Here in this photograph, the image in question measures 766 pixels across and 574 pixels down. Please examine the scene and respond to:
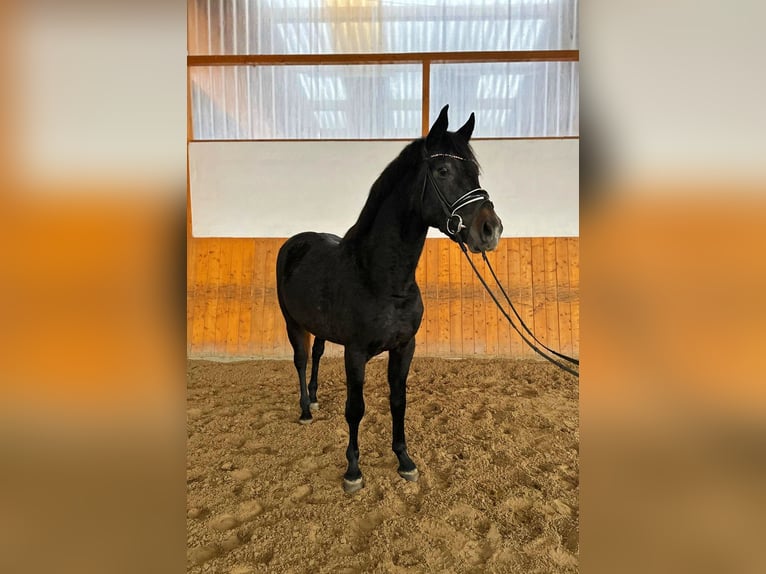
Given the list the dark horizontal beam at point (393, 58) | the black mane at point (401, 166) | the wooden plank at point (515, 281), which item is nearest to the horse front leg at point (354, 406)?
the black mane at point (401, 166)

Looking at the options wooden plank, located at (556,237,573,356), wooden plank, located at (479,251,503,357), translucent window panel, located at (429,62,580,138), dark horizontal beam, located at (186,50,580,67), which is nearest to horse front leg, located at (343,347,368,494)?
wooden plank, located at (479,251,503,357)

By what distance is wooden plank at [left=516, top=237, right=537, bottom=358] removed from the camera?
4.27 m

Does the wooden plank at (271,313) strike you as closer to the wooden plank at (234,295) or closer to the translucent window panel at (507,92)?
the wooden plank at (234,295)

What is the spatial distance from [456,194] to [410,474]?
1320 mm

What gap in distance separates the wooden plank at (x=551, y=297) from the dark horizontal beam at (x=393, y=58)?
2071 mm

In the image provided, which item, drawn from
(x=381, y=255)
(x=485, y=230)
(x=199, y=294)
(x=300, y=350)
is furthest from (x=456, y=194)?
(x=199, y=294)

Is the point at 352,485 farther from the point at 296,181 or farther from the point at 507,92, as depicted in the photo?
the point at 507,92

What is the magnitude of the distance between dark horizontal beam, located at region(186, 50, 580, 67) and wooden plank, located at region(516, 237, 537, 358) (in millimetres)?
2095

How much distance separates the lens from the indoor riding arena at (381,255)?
186 cm
